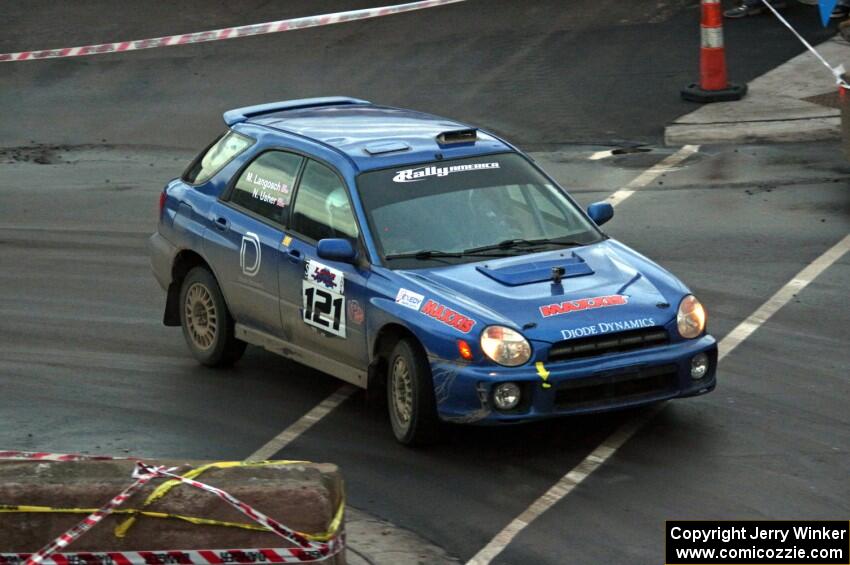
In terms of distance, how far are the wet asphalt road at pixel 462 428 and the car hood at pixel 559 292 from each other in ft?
2.53

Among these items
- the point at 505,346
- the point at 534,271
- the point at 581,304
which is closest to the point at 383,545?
the point at 505,346

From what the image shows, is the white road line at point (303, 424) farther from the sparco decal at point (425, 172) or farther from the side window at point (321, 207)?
the sparco decal at point (425, 172)

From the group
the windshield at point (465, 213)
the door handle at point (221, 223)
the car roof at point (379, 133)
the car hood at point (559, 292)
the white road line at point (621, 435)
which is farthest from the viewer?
the door handle at point (221, 223)

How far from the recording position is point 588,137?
57.3 feet

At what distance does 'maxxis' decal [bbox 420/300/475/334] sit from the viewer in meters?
8.90

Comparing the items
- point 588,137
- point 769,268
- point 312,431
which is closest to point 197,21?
point 588,137

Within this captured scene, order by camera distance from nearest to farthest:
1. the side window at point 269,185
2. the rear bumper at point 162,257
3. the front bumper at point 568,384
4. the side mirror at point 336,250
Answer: the front bumper at point 568,384 → the side mirror at point 336,250 → the side window at point 269,185 → the rear bumper at point 162,257

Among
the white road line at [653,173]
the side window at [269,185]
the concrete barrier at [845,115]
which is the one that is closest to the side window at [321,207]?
the side window at [269,185]

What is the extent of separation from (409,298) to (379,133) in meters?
1.70

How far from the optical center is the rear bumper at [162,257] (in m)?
11.5

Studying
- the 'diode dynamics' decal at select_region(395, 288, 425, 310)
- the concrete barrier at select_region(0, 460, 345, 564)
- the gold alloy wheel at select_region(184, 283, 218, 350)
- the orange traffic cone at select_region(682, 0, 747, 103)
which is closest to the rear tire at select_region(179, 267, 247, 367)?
the gold alloy wheel at select_region(184, 283, 218, 350)

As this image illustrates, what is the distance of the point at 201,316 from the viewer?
11305 mm

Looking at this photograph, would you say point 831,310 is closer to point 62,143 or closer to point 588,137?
point 588,137

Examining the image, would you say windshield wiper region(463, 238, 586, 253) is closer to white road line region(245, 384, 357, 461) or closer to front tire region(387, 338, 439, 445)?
front tire region(387, 338, 439, 445)
